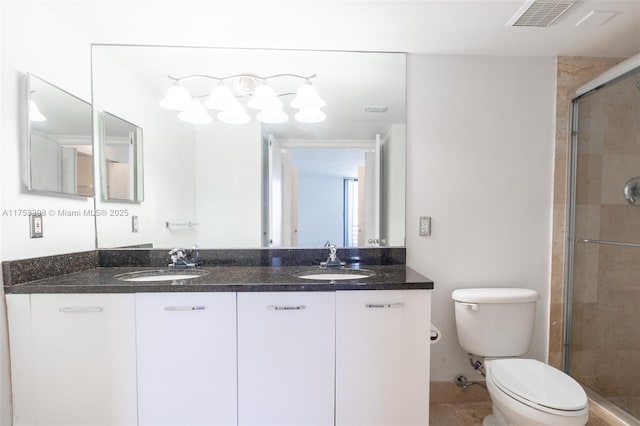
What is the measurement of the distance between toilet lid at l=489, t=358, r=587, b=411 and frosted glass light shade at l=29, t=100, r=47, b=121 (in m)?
2.41

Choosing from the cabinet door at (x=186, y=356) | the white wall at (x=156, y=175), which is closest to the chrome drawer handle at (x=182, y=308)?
the cabinet door at (x=186, y=356)

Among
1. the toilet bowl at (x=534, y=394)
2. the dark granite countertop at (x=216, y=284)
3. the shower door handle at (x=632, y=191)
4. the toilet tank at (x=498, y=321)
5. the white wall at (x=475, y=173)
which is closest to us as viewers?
the toilet bowl at (x=534, y=394)

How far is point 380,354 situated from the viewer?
1310mm

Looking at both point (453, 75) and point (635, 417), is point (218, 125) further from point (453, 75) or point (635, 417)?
point (635, 417)

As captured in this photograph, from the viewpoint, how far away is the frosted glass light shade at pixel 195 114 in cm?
176

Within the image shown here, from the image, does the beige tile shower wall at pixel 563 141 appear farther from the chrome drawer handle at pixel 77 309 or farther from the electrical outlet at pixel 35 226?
the electrical outlet at pixel 35 226

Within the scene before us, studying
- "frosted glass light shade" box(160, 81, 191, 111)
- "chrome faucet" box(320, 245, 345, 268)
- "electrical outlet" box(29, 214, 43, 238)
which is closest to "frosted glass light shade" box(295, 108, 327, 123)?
"frosted glass light shade" box(160, 81, 191, 111)

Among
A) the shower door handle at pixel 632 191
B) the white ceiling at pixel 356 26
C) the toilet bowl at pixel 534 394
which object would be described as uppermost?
the white ceiling at pixel 356 26

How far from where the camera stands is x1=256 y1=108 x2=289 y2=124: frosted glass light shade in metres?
1.76

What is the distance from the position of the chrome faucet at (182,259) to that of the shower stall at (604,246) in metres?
2.31

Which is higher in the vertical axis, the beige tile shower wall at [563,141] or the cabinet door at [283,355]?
the beige tile shower wall at [563,141]

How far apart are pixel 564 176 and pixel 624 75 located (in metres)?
0.57

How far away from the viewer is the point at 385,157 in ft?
5.97

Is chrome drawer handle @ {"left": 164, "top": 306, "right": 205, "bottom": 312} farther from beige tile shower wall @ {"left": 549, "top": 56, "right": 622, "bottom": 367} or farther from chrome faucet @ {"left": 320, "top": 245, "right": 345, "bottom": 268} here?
beige tile shower wall @ {"left": 549, "top": 56, "right": 622, "bottom": 367}
